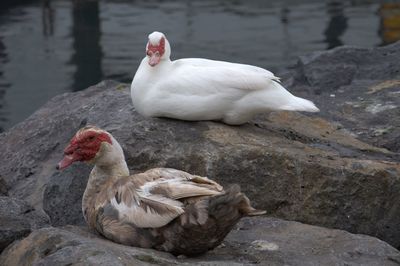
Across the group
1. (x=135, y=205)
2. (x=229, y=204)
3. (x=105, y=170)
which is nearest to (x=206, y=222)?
(x=229, y=204)

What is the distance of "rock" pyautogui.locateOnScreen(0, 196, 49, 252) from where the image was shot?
4.82m

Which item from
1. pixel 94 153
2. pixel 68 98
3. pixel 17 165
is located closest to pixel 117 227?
pixel 94 153

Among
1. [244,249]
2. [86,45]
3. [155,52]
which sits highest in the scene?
[155,52]

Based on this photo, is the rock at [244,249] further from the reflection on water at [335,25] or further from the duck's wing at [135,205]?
the reflection on water at [335,25]

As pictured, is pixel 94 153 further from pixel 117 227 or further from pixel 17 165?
pixel 17 165

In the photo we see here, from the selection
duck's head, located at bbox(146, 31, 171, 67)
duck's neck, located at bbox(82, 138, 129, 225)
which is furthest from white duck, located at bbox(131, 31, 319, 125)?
duck's neck, located at bbox(82, 138, 129, 225)

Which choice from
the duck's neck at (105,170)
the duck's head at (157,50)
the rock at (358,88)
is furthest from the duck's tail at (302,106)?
the duck's neck at (105,170)

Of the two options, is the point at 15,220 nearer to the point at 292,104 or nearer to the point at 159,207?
the point at 159,207

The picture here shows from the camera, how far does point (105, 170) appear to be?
4801 millimetres

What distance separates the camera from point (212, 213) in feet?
13.7

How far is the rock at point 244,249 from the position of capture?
3951 mm

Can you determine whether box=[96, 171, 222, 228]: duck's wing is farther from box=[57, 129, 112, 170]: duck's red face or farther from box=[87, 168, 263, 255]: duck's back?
box=[57, 129, 112, 170]: duck's red face

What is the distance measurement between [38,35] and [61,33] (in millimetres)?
330

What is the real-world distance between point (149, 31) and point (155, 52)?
836 cm
